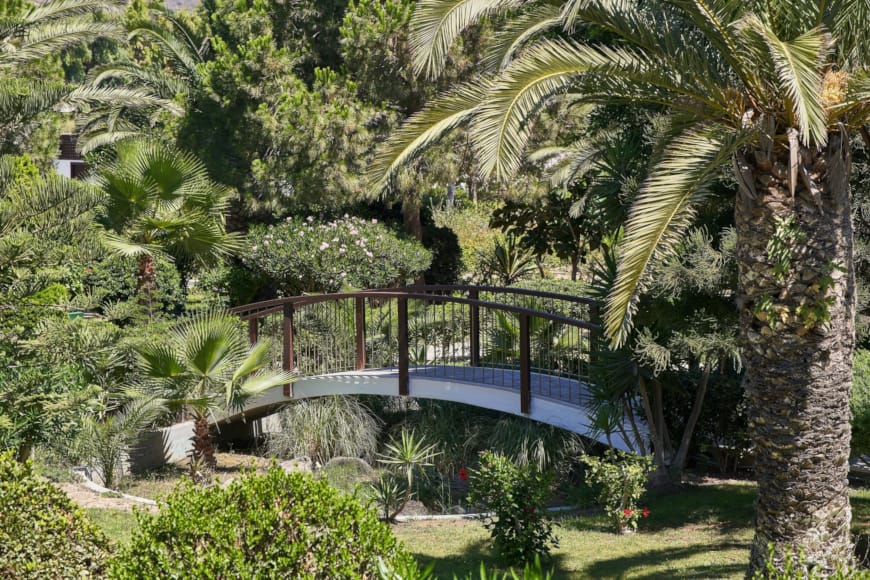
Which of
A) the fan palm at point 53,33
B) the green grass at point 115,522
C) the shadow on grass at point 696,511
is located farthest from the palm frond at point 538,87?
the fan palm at point 53,33

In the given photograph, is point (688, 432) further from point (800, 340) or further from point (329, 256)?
point (329, 256)

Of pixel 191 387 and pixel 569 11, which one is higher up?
pixel 569 11

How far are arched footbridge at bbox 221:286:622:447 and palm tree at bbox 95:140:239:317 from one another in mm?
1340

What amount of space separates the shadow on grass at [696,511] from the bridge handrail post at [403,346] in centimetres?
319

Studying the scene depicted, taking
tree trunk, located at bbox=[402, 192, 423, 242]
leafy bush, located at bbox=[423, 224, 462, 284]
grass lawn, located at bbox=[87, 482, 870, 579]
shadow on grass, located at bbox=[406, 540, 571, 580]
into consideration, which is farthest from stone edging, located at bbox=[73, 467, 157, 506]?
leafy bush, located at bbox=[423, 224, 462, 284]

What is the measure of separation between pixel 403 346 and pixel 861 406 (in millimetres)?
6043

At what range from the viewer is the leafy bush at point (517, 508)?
8250 millimetres

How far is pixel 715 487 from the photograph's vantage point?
10.2 m

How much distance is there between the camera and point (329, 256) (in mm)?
16906

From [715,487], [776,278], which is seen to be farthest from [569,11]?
[715,487]

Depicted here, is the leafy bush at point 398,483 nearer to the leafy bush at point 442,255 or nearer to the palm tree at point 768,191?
the palm tree at point 768,191

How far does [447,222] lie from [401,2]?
10.5 meters

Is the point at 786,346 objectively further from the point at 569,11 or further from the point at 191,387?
the point at 191,387

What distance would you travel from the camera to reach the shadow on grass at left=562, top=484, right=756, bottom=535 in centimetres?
917
